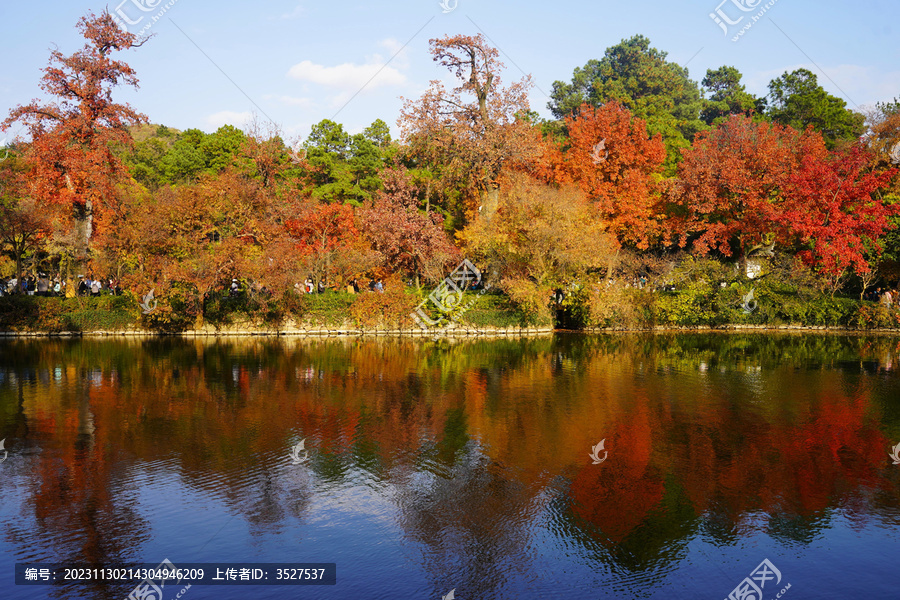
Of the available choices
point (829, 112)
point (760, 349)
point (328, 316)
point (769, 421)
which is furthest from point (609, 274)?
point (829, 112)

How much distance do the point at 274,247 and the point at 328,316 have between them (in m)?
4.15

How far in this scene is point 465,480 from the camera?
1080 centimetres

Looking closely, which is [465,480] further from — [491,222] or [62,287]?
[62,287]

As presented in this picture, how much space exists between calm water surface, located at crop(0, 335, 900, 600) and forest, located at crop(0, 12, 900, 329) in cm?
1133

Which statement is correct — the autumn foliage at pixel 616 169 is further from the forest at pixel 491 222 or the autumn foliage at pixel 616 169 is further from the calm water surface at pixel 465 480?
the calm water surface at pixel 465 480

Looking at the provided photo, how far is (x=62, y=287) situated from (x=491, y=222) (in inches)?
931

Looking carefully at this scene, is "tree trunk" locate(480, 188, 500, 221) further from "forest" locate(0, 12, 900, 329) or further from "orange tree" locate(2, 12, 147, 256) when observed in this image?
"orange tree" locate(2, 12, 147, 256)

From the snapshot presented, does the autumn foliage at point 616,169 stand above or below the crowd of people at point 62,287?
above

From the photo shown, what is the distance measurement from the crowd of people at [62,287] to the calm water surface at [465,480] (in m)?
13.8

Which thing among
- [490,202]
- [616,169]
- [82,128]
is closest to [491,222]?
[490,202]

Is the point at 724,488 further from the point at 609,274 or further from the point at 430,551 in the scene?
the point at 609,274

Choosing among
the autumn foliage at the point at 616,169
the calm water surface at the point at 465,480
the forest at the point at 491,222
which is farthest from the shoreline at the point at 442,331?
the calm water surface at the point at 465,480

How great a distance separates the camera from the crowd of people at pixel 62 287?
32688 millimetres

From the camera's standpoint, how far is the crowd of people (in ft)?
107
